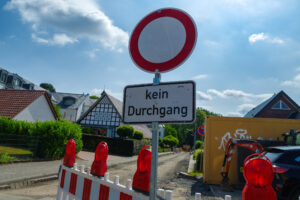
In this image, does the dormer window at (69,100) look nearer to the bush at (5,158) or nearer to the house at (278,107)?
the house at (278,107)

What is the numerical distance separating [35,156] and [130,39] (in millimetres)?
12070

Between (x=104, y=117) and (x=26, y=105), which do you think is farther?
(x=104, y=117)

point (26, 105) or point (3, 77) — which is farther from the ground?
point (3, 77)

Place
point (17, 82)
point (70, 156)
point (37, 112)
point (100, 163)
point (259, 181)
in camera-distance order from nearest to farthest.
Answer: point (259, 181) → point (100, 163) → point (70, 156) → point (37, 112) → point (17, 82)

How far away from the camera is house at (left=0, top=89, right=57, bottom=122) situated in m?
20.0

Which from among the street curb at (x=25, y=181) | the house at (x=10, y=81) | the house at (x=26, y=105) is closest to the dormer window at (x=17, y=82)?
the house at (x=10, y=81)

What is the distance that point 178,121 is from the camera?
5.76 feet

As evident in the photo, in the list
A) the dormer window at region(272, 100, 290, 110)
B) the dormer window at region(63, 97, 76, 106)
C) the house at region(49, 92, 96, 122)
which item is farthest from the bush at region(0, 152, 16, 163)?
the dormer window at region(63, 97, 76, 106)

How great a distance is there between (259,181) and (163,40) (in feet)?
4.72

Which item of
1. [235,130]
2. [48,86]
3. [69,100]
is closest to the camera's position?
[235,130]

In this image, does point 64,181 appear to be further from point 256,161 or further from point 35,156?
point 35,156

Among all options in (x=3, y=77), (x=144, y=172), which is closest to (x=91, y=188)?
(x=144, y=172)

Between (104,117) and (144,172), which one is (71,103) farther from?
(144,172)

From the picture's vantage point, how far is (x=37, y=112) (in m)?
21.9
